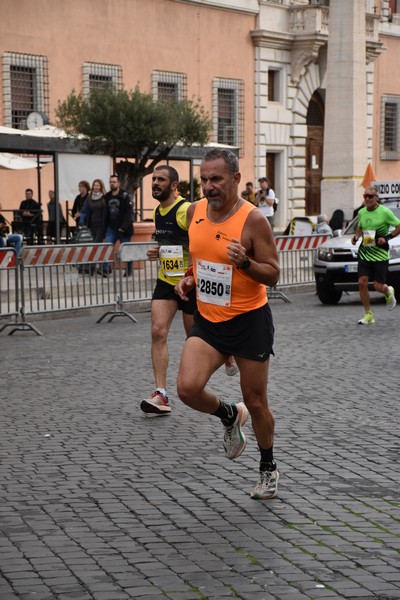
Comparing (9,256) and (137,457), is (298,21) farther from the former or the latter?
(137,457)

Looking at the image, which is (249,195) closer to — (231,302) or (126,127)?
Answer: (126,127)

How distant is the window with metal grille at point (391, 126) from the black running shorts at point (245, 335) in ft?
132

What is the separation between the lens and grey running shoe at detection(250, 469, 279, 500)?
6.65 metres

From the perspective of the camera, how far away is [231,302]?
669 cm

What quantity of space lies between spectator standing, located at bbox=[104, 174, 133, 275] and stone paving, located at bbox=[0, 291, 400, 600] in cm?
913

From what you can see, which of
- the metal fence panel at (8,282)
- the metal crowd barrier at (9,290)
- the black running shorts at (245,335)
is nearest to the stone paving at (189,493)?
the black running shorts at (245,335)

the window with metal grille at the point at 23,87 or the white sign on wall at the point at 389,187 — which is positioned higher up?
the window with metal grille at the point at 23,87

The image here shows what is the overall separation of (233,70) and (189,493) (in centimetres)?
3248

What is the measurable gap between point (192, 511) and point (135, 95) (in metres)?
20.7

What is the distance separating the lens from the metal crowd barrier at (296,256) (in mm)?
22469

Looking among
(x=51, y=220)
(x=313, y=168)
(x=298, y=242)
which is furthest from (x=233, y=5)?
(x=298, y=242)

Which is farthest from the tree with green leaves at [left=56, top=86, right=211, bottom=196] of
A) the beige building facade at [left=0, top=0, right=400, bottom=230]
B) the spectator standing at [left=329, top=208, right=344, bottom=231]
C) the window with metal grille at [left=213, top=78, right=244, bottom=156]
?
the window with metal grille at [left=213, top=78, right=244, bottom=156]

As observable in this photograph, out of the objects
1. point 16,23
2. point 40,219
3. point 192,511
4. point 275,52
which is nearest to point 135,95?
point 40,219

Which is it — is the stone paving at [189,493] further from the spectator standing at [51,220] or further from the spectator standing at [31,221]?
the spectator standing at [31,221]
